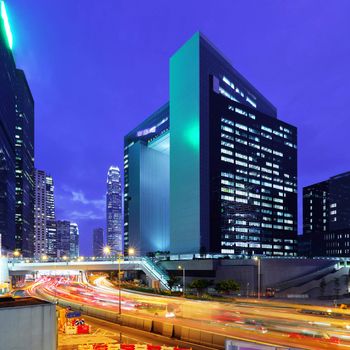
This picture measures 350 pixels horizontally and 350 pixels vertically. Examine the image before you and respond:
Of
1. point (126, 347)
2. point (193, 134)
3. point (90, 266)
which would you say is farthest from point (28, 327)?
point (193, 134)

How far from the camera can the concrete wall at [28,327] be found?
739 inches

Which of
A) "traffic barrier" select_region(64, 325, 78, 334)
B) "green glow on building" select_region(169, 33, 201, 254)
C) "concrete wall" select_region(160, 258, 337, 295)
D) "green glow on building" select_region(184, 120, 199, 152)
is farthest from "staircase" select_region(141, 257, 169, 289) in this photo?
"traffic barrier" select_region(64, 325, 78, 334)

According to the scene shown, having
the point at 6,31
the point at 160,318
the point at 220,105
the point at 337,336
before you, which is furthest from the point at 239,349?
the point at 6,31

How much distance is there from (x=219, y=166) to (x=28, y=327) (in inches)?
5165

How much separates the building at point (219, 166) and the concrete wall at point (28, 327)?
11878 cm

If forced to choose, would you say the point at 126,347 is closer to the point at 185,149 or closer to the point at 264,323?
the point at 264,323

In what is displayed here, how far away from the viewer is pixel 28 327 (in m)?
19.6

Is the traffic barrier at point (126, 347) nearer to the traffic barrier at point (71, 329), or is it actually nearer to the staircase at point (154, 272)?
the traffic barrier at point (71, 329)

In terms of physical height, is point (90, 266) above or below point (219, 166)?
below

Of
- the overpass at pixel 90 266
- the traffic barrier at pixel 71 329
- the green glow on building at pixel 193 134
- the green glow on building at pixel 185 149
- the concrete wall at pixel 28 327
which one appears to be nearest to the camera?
the concrete wall at pixel 28 327

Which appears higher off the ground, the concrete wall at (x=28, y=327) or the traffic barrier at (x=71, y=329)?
the concrete wall at (x=28, y=327)

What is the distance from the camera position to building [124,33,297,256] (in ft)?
469

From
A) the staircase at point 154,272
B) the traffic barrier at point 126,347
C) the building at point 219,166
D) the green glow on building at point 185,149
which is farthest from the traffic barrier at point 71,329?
the green glow on building at point 185,149

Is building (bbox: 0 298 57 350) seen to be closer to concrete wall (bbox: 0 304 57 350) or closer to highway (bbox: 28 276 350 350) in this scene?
concrete wall (bbox: 0 304 57 350)
